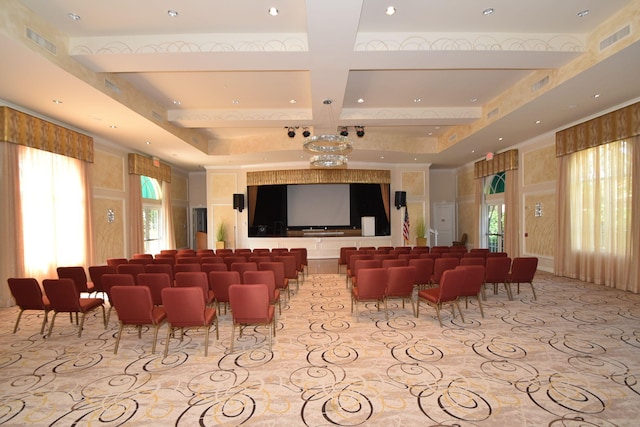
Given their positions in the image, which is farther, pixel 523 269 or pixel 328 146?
pixel 328 146

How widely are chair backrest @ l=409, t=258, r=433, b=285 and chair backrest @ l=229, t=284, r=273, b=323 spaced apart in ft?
10.5

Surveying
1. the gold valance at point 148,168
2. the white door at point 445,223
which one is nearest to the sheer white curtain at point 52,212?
the gold valance at point 148,168

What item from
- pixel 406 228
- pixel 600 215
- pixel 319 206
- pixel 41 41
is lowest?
pixel 406 228

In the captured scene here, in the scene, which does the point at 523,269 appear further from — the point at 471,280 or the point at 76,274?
the point at 76,274

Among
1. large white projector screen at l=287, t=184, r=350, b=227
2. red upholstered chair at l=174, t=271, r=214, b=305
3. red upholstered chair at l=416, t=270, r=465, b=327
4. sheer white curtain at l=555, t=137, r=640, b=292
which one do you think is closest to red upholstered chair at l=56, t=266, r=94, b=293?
red upholstered chair at l=174, t=271, r=214, b=305

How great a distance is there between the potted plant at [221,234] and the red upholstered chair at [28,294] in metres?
8.24

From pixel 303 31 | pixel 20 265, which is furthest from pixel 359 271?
pixel 20 265

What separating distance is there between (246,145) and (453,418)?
34.9ft

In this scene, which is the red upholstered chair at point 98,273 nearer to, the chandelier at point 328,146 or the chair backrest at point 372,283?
the chair backrest at point 372,283

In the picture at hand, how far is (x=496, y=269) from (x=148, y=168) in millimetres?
11343

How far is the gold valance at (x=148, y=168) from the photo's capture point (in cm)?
1002

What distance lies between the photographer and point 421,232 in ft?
42.9

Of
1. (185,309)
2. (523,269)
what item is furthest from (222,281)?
(523,269)

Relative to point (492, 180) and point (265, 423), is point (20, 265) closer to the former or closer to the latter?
point (265, 423)
